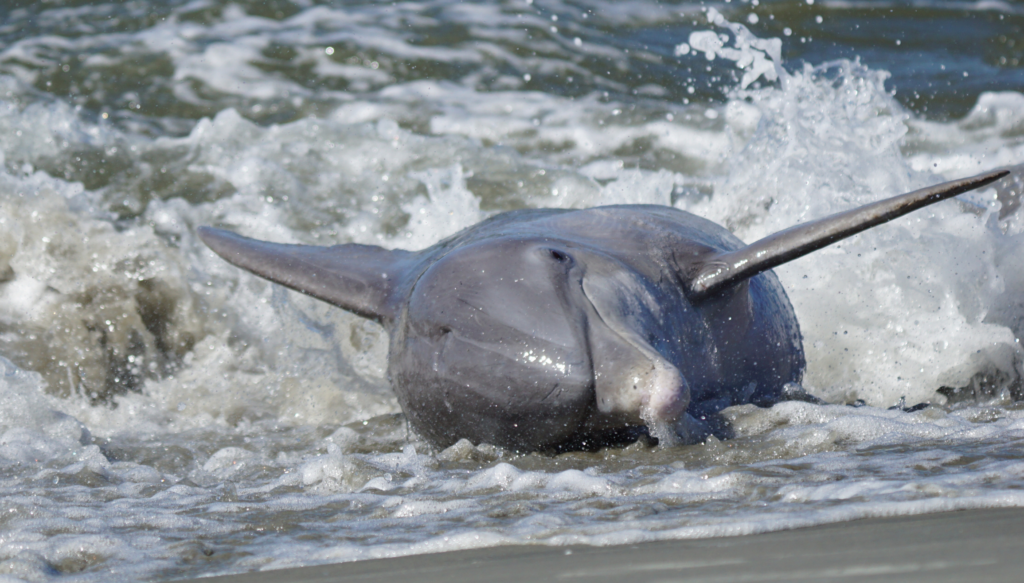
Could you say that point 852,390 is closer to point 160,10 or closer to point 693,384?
point 693,384

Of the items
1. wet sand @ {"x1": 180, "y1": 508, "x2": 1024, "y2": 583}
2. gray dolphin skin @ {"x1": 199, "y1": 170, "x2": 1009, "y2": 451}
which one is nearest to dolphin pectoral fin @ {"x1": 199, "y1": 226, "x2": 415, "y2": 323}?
gray dolphin skin @ {"x1": 199, "y1": 170, "x2": 1009, "y2": 451}

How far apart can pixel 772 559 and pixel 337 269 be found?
10.0 ft

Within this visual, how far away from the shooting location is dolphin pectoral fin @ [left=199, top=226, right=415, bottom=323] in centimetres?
473

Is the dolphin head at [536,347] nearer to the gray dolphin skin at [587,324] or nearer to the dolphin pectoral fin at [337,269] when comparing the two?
the gray dolphin skin at [587,324]

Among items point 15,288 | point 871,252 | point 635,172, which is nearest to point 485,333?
point 871,252

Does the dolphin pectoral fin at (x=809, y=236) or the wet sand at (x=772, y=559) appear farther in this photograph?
the dolphin pectoral fin at (x=809, y=236)

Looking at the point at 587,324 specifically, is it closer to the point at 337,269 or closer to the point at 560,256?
the point at 560,256

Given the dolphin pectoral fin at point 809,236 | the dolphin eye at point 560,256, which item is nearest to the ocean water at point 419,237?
the dolphin pectoral fin at point 809,236

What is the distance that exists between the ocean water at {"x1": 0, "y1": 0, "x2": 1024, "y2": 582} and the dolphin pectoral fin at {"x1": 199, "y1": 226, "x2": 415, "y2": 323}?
0.65 m

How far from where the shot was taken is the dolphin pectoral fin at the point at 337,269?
4727 millimetres

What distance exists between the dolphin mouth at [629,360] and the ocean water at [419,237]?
0.65 ft

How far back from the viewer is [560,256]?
392 cm

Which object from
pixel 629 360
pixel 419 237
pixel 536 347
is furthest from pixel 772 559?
pixel 419 237

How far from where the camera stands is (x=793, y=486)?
296cm
